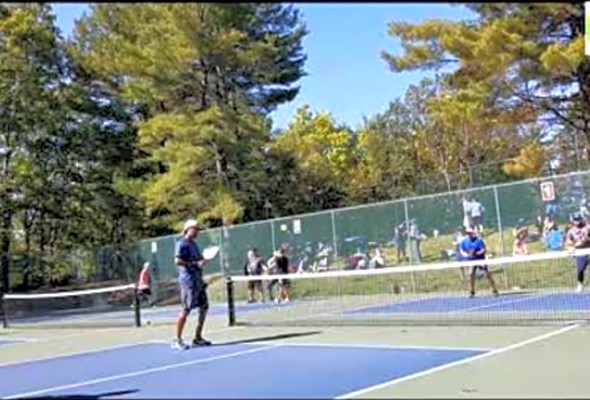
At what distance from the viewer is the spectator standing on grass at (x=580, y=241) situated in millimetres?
17328

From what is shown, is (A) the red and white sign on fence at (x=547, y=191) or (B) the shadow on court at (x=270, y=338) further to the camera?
(A) the red and white sign on fence at (x=547, y=191)

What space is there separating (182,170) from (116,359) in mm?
23324

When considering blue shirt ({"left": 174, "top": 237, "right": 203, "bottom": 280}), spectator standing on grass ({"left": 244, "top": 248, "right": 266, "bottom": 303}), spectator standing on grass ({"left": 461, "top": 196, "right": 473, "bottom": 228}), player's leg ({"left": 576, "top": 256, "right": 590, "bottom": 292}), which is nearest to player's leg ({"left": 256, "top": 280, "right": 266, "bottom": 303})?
spectator standing on grass ({"left": 244, "top": 248, "right": 266, "bottom": 303})

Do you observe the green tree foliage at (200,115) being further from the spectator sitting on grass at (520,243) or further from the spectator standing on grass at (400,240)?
the spectator sitting on grass at (520,243)

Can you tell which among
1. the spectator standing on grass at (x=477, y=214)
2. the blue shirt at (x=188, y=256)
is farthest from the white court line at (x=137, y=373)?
the spectator standing on grass at (x=477, y=214)

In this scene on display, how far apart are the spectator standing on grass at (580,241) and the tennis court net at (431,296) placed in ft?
0.55

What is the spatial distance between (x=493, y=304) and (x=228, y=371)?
27.6 ft

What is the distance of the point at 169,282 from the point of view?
3009 cm

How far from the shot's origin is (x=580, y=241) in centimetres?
1775

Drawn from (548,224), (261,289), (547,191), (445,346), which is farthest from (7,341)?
(547,191)

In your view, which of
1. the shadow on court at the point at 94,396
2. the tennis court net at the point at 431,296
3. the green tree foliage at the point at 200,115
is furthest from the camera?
the green tree foliage at the point at 200,115

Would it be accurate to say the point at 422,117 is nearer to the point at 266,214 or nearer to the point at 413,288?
the point at 266,214

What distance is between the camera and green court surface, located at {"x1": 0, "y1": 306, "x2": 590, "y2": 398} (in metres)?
7.34

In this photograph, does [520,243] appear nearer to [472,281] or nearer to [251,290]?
[472,281]
